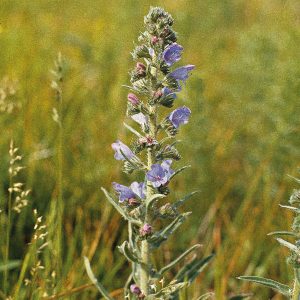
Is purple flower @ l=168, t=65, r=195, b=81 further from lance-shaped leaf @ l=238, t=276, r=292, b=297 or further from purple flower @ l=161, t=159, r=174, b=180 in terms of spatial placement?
lance-shaped leaf @ l=238, t=276, r=292, b=297

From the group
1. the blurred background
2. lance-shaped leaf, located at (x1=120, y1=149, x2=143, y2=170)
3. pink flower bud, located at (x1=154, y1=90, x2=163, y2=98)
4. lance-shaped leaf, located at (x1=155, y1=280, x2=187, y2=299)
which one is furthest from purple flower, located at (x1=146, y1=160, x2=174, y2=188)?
the blurred background

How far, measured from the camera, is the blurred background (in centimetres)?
306

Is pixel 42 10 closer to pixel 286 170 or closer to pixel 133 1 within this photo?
pixel 133 1

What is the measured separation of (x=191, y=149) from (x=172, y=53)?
2.23 m

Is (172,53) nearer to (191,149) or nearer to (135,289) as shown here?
(135,289)

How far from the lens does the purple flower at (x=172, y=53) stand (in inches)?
69.0

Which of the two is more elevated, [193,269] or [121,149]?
[121,149]

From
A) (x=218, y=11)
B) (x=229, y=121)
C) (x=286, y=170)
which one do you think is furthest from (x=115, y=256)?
(x=218, y=11)

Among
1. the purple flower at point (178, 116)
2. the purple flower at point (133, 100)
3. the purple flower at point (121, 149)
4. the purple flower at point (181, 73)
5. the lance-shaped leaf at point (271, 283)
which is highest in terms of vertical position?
the purple flower at point (181, 73)

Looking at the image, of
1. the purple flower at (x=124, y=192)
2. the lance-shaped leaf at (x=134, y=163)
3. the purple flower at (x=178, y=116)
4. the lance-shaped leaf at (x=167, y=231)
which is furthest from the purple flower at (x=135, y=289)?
the purple flower at (x=178, y=116)

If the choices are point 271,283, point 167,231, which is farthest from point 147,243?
point 271,283

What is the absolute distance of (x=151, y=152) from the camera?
1.80m

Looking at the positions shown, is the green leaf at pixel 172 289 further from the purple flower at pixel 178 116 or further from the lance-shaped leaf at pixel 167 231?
the purple flower at pixel 178 116

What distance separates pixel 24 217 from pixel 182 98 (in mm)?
1392
